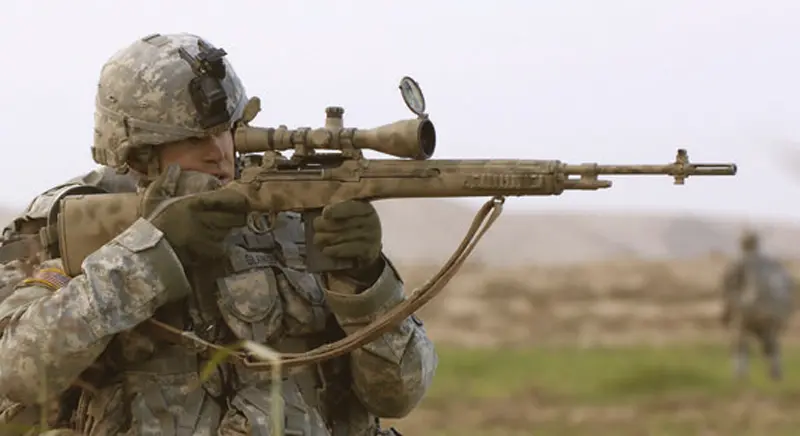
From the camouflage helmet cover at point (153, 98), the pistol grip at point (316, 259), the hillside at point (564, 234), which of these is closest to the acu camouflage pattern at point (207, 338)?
the pistol grip at point (316, 259)

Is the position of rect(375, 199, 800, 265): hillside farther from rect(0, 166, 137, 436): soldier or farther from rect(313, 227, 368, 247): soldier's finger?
rect(313, 227, 368, 247): soldier's finger

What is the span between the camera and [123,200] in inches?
220

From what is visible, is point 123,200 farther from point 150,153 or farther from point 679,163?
A: point 679,163

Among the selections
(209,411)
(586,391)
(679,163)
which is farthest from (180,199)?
(586,391)

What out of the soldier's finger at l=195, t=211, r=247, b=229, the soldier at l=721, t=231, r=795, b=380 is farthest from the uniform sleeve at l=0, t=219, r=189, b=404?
the soldier at l=721, t=231, r=795, b=380

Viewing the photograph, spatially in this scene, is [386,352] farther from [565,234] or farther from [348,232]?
[565,234]

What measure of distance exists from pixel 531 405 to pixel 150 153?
12.2 meters

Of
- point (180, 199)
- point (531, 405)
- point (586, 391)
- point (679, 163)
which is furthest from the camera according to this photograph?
point (586, 391)

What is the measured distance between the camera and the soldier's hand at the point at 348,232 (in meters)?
5.22

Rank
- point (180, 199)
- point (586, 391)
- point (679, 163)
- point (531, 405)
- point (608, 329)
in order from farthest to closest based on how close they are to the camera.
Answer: point (608, 329) < point (586, 391) < point (531, 405) < point (180, 199) < point (679, 163)

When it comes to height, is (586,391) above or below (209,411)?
below

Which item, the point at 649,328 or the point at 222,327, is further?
the point at 649,328

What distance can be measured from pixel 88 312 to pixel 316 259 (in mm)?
714

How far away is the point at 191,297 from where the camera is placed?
222 inches
